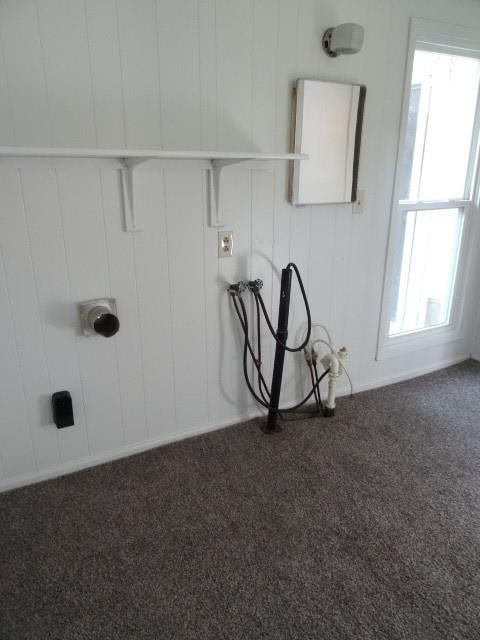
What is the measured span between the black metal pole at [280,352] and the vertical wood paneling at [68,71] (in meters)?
1.05

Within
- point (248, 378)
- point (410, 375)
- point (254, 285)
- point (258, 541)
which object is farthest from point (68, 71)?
point (410, 375)

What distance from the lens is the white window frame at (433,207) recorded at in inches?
94.3

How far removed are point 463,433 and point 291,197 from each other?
5.18 feet

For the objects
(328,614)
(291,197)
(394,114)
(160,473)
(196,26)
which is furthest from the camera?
(394,114)

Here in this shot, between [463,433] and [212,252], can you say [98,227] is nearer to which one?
[212,252]

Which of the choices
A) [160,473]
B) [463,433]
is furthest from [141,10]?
[463,433]

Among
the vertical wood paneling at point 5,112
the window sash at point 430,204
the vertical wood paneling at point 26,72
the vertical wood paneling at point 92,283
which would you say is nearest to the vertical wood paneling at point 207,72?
the vertical wood paneling at point 92,283

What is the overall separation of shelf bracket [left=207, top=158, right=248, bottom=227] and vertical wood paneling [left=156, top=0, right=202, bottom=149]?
0.12 meters

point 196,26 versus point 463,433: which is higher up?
point 196,26

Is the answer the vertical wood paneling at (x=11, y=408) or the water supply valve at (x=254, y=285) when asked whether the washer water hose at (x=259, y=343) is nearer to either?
the water supply valve at (x=254, y=285)

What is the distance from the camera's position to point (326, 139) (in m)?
2.25

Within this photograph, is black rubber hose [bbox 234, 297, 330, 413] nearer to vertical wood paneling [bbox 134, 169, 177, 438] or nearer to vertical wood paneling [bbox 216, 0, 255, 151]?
vertical wood paneling [bbox 134, 169, 177, 438]

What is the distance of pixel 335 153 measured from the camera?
2.30 metres

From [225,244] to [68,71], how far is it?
3.11 feet
